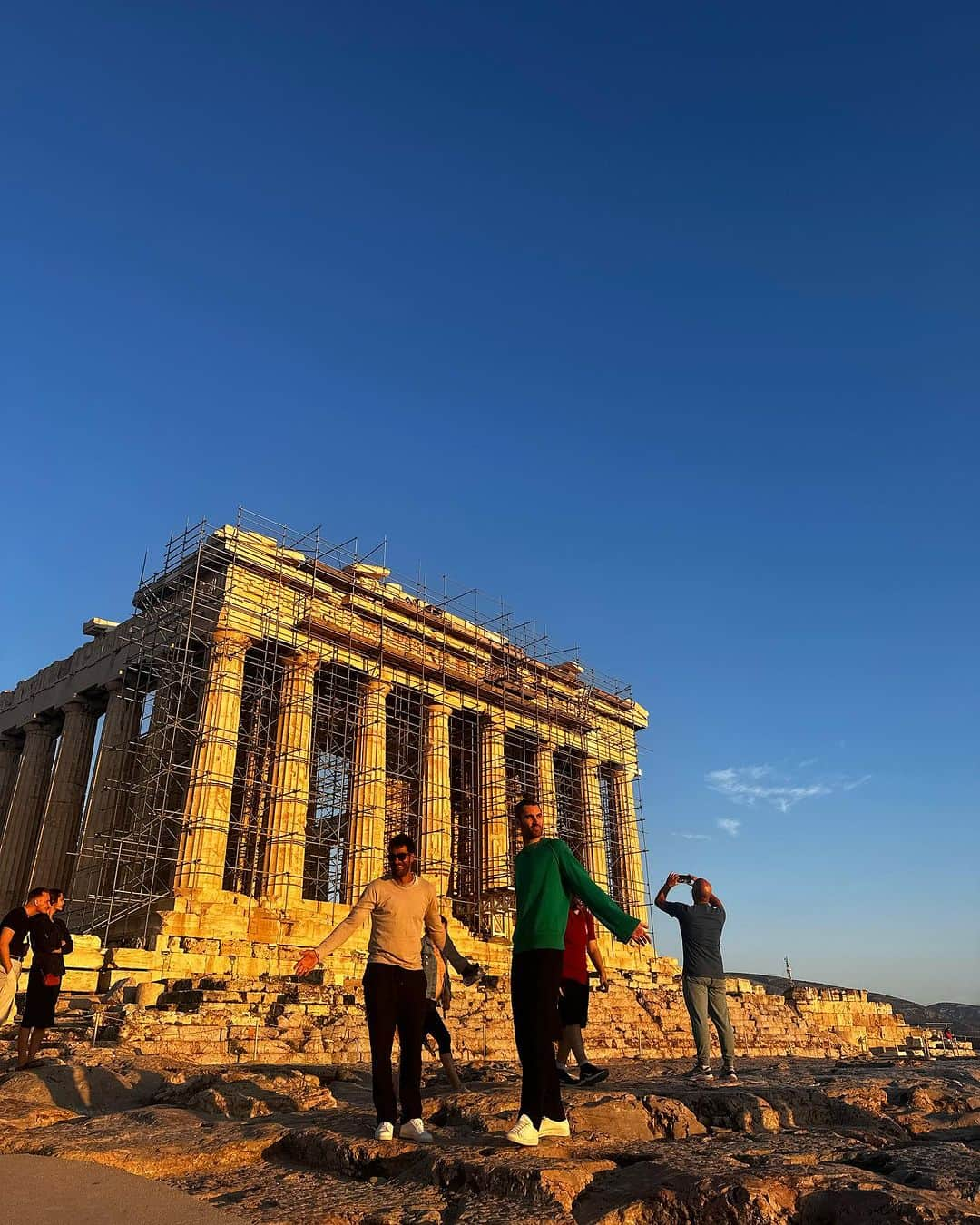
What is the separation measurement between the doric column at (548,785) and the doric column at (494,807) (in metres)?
1.51

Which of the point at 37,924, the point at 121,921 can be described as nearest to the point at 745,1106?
the point at 37,924

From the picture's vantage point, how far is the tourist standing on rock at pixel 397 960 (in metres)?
4.73

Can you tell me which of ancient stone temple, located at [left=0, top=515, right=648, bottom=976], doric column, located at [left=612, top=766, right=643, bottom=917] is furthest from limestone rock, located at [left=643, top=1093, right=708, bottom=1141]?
doric column, located at [left=612, top=766, right=643, bottom=917]

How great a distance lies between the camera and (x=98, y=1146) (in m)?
4.33

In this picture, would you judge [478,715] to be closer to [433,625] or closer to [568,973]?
[433,625]

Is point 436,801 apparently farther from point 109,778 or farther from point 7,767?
point 7,767

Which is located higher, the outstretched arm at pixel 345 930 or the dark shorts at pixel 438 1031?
the outstretched arm at pixel 345 930

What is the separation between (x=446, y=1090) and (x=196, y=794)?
1781 cm

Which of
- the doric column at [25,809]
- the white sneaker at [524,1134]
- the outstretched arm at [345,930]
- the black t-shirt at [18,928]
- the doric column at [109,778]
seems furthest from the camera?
the doric column at [25,809]

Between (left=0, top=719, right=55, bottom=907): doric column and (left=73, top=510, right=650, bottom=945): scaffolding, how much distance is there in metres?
3.32

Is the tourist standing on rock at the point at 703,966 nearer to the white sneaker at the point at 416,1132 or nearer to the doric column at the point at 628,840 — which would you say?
the white sneaker at the point at 416,1132

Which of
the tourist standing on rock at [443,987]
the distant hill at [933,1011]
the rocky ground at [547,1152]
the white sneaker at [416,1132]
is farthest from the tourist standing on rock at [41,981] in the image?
the distant hill at [933,1011]

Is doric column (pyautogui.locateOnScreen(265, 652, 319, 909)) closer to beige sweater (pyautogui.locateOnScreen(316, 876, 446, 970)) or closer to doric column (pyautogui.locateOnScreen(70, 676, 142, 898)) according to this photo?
doric column (pyautogui.locateOnScreen(70, 676, 142, 898))

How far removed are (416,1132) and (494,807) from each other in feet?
86.8
